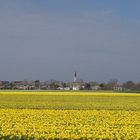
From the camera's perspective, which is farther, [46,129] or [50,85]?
[50,85]

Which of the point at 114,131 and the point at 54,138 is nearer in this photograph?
the point at 54,138

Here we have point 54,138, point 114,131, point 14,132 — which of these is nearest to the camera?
point 54,138

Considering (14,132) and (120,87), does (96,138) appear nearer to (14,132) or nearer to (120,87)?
(14,132)

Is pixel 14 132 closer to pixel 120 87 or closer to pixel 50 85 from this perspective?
pixel 120 87

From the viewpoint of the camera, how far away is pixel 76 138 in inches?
563

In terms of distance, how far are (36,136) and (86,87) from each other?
103 meters

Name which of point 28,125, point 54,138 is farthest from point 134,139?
point 28,125

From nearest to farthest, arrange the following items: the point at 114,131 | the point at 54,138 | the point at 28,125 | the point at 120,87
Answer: the point at 54,138 < the point at 114,131 < the point at 28,125 < the point at 120,87

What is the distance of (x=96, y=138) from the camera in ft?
47.5

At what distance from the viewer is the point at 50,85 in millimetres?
119312

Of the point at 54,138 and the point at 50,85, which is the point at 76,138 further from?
the point at 50,85

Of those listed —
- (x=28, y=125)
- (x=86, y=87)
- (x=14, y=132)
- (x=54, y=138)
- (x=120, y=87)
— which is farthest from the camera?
(x=86, y=87)

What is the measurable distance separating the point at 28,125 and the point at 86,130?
2551 mm

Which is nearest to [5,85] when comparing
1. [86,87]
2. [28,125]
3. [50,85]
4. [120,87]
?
[50,85]
